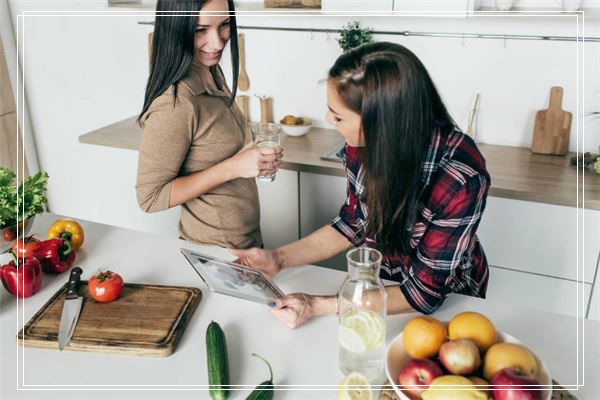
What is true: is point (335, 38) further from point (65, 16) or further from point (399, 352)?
point (399, 352)

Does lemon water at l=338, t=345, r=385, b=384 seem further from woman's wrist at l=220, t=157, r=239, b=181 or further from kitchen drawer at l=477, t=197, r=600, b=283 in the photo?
kitchen drawer at l=477, t=197, r=600, b=283

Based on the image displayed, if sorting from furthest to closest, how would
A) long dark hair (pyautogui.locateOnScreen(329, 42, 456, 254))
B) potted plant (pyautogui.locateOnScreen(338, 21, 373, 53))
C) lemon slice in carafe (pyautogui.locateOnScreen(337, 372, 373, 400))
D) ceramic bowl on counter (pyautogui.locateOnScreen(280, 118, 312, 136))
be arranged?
ceramic bowl on counter (pyautogui.locateOnScreen(280, 118, 312, 136))
potted plant (pyautogui.locateOnScreen(338, 21, 373, 53))
long dark hair (pyautogui.locateOnScreen(329, 42, 456, 254))
lemon slice in carafe (pyautogui.locateOnScreen(337, 372, 373, 400))

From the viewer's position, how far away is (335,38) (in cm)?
258

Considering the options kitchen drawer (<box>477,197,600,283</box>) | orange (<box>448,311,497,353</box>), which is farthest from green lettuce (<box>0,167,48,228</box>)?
kitchen drawer (<box>477,197,600,283</box>)

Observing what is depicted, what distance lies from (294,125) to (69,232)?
1289 mm

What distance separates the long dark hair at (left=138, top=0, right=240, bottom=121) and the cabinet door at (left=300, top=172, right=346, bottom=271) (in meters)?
0.95

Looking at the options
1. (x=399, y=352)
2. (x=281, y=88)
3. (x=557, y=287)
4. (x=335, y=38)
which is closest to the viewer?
(x=399, y=352)

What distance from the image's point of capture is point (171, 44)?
55.9 inches

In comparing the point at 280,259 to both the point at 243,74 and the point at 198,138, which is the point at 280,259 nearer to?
the point at 198,138

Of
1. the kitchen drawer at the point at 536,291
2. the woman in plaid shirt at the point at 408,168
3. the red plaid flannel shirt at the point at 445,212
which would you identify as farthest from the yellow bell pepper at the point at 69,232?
the kitchen drawer at the point at 536,291

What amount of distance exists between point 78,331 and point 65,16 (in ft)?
7.97

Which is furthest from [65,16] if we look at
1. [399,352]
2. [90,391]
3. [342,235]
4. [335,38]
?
[399,352]

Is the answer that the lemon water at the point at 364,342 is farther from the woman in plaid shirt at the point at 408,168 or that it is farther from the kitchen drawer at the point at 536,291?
the kitchen drawer at the point at 536,291

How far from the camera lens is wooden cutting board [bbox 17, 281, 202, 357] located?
1165 mm
